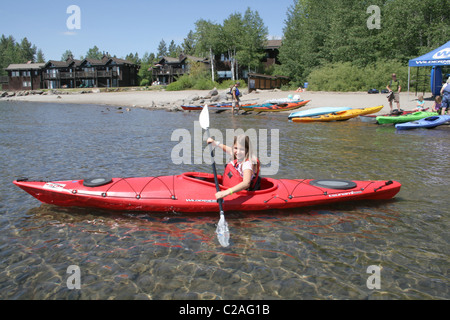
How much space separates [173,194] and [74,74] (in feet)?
216

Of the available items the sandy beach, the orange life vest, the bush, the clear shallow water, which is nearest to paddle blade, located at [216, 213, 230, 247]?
the clear shallow water

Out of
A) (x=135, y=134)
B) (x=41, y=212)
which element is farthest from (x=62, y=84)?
(x=41, y=212)

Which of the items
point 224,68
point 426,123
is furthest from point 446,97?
point 224,68

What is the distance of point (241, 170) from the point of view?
228 inches

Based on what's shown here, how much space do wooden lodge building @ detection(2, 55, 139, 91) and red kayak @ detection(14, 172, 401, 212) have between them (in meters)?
61.1

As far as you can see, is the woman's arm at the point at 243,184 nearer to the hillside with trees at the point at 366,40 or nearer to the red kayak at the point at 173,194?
the red kayak at the point at 173,194

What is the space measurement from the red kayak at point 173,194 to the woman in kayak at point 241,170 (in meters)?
0.21

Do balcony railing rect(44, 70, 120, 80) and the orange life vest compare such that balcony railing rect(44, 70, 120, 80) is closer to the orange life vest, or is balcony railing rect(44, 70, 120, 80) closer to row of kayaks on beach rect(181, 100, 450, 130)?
row of kayaks on beach rect(181, 100, 450, 130)

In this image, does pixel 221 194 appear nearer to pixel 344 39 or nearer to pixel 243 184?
pixel 243 184

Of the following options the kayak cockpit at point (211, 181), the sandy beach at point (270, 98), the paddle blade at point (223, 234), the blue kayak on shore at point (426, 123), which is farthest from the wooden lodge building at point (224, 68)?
the paddle blade at point (223, 234)

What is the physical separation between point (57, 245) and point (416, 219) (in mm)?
5445

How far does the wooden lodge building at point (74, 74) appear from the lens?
6312cm

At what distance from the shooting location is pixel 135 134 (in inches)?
601
